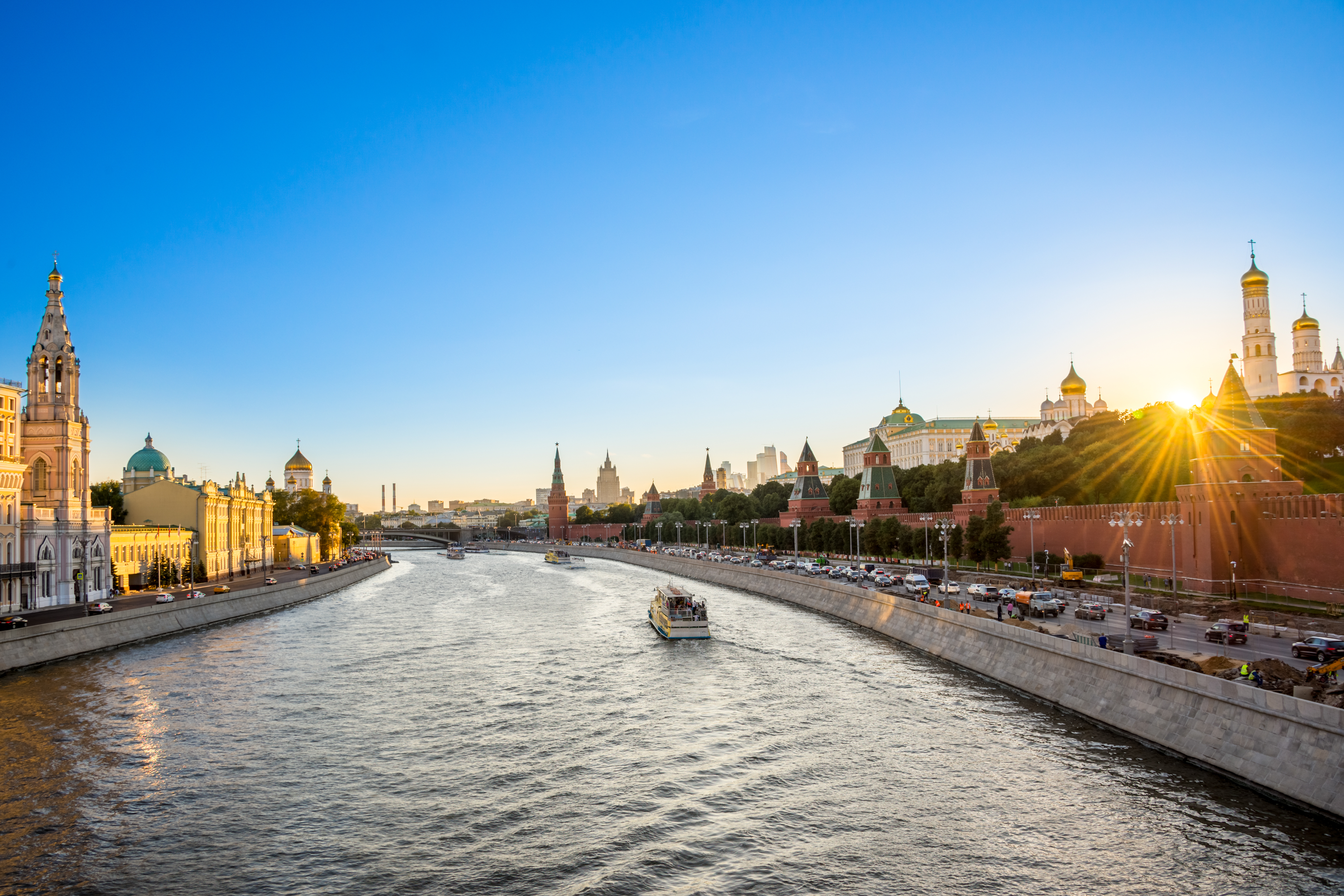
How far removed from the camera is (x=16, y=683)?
33.2m

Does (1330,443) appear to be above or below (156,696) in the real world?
above

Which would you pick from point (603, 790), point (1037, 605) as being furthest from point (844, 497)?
point (603, 790)

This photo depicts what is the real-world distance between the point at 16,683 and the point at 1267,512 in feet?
186

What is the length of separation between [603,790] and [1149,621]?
23663 millimetres

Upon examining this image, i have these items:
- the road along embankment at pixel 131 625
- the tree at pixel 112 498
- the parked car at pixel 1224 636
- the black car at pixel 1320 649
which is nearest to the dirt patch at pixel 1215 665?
the black car at pixel 1320 649

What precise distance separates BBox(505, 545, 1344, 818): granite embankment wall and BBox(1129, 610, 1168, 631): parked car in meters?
5.84

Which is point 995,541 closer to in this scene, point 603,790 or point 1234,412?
point 1234,412

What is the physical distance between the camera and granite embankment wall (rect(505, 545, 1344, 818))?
18.0 metres

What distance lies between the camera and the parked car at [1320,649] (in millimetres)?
26703

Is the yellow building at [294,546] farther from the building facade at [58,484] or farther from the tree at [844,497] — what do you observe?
the tree at [844,497]


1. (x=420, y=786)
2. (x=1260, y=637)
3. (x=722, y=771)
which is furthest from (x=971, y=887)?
(x=1260, y=637)

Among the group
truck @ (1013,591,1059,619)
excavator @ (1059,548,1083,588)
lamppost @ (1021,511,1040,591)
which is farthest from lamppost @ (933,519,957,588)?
truck @ (1013,591,1059,619)

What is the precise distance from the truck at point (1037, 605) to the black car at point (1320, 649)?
12.4 metres

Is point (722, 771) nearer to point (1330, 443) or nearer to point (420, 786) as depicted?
point (420, 786)
